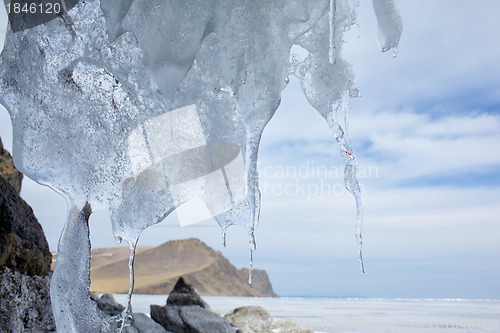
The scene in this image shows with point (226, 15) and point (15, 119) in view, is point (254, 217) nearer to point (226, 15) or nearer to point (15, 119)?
point (226, 15)

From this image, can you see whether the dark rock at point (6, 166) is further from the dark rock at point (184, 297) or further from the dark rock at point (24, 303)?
the dark rock at point (184, 297)

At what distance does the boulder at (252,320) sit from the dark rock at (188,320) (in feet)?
2.54

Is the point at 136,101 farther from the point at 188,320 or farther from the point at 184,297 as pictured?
the point at 184,297

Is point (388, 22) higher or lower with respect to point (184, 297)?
higher

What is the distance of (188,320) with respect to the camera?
136 inches

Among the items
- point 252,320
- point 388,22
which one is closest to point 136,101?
point 388,22

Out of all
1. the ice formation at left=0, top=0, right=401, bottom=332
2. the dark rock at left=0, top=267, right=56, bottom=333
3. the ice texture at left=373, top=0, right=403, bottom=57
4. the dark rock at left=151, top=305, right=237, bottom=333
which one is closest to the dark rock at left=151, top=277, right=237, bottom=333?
the dark rock at left=151, top=305, right=237, bottom=333

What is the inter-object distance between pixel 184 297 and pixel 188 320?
29.4 inches

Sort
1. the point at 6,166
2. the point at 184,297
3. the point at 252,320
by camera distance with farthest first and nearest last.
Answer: the point at 252,320, the point at 184,297, the point at 6,166

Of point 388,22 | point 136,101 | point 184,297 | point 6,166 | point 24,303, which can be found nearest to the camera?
point 136,101

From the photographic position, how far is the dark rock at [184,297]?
4.17 metres

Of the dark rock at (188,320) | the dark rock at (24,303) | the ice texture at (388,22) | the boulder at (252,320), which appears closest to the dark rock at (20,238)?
the dark rock at (24,303)

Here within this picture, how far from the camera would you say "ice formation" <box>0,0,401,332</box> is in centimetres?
151

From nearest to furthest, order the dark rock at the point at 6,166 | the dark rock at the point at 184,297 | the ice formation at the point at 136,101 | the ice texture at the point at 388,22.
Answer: the ice formation at the point at 136,101 → the ice texture at the point at 388,22 → the dark rock at the point at 6,166 → the dark rock at the point at 184,297
